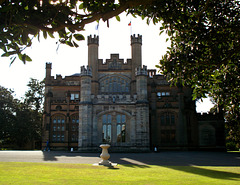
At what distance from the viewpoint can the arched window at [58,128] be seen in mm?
38812

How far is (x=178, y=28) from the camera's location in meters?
11.0

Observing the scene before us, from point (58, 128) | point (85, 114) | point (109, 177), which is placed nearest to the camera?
point (109, 177)

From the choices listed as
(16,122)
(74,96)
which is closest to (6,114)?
(16,122)

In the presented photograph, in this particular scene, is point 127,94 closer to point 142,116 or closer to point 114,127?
point 142,116

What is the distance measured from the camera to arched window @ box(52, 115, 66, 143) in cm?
3881

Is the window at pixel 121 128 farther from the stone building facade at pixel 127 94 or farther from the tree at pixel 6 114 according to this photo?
the tree at pixel 6 114

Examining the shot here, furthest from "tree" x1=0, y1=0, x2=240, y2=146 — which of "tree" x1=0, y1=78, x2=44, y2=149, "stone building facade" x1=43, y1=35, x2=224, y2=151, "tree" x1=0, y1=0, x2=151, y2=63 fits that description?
"tree" x1=0, y1=78, x2=44, y2=149

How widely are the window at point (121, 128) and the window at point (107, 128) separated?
93 centimetres

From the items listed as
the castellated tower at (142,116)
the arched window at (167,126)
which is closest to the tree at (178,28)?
the castellated tower at (142,116)

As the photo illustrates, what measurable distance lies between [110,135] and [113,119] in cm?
185

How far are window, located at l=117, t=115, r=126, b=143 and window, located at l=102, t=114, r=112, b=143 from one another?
0.93m

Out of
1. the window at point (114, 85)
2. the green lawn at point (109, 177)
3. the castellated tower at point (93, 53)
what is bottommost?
the green lawn at point (109, 177)

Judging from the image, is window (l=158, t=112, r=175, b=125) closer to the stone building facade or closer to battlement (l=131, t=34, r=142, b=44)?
the stone building facade

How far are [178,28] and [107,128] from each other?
69.2 feet
